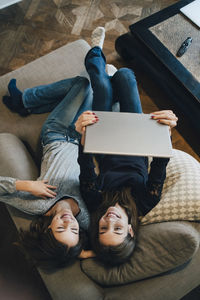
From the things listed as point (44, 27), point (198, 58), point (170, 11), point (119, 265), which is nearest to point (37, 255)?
point (119, 265)

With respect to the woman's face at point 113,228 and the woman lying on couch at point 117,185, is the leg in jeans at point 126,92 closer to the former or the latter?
the woman lying on couch at point 117,185

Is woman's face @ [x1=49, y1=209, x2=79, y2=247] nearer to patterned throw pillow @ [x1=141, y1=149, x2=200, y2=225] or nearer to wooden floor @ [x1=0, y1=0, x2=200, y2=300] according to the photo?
patterned throw pillow @ [x1=141, y1=149, x2=200, y2=225]

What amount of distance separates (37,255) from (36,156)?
19.7 inches

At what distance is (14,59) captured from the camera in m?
1.81

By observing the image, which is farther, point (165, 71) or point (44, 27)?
point (44, 27)

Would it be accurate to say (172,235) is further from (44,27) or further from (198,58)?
(44,27)

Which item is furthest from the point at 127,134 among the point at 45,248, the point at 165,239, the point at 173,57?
the point at 173,57

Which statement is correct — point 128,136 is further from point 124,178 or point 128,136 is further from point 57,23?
point 57,23

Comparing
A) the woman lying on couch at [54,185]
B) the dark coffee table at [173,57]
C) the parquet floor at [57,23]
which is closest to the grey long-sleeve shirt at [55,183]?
the woman lying on couch at [54,185]

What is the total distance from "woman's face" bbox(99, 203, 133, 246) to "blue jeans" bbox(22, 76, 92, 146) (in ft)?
1.41

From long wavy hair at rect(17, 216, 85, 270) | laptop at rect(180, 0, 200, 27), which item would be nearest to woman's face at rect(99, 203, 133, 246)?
long wavy hair at rect(17, 216, 85, 270)

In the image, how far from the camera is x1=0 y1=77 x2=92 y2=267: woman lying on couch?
33.7 inches

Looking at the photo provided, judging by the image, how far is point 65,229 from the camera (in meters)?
0.84

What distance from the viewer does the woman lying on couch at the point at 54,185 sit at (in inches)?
33.7
